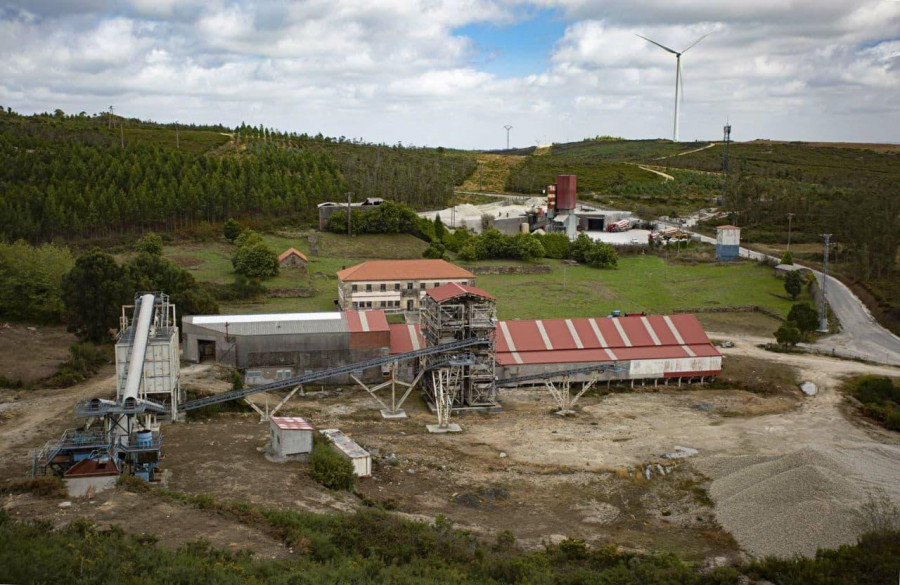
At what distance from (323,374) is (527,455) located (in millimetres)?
10315

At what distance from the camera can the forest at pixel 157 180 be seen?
67.9 m

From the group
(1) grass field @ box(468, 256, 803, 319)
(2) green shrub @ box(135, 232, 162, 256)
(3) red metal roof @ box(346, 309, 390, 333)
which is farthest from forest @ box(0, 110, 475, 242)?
(3) red metal roof @ box(346, 309, 390, 333)

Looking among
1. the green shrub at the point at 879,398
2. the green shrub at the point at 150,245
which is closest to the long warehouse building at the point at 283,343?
the green shrub at the point at 150,245

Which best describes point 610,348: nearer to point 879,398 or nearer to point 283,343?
point 879,398

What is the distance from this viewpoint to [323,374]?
127 ft

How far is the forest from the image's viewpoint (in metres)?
67.9

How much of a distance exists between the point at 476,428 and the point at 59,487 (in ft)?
59.8

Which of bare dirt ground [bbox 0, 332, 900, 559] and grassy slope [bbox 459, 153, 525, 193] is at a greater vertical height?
grassy slope [bbox 459, 153, 525, 193]

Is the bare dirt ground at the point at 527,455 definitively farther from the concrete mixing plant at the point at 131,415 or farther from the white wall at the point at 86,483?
the concrete mixing plant at the point at 131,415

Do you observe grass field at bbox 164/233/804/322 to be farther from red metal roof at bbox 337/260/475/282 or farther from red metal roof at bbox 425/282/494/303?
red metal roof at bbox 425/282/494/303

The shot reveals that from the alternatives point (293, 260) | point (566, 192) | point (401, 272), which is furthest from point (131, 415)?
point (566, 192)

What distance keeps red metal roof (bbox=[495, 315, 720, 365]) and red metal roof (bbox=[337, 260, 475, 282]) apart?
11.1 meters

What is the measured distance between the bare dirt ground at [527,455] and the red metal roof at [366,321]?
11.9ft

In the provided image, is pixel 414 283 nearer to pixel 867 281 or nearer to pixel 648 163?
pixel 867 281
